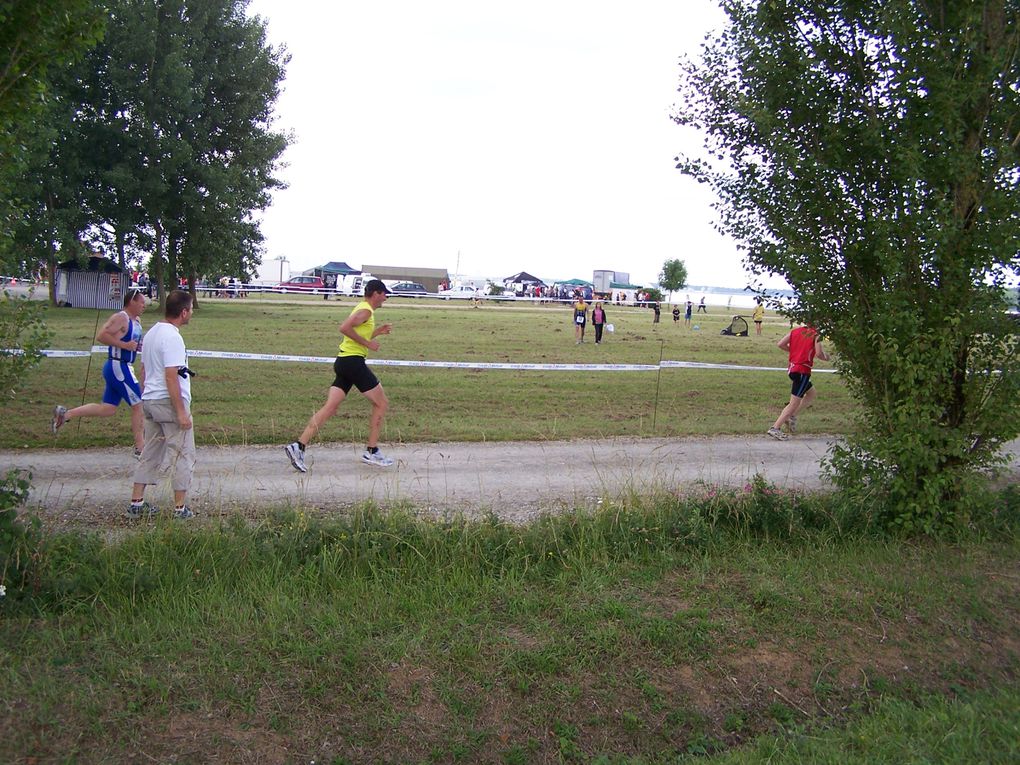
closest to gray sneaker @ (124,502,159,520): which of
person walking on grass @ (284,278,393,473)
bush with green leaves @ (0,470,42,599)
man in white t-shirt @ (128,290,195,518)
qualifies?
man in white t-shirt @ (128,290,195,518)

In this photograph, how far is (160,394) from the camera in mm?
6453

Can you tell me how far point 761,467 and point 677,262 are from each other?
10663 centimetres

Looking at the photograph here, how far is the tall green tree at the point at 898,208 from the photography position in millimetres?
6164

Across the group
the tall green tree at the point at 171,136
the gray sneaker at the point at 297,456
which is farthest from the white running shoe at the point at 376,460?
the tall green tree at the point at 171,136

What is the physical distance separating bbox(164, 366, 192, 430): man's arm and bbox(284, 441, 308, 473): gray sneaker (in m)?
1.87

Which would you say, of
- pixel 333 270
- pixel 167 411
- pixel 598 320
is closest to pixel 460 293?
pixel 333 270

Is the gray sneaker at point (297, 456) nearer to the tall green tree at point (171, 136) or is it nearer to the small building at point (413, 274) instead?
the tall green tree at point (171, 136)

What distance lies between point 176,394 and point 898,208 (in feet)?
19.4

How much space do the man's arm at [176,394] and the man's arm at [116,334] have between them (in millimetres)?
2724

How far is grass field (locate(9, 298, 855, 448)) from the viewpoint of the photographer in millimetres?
10492

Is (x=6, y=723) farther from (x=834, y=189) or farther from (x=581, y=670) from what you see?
(x=834, y=189)

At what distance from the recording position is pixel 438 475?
8.29 meters

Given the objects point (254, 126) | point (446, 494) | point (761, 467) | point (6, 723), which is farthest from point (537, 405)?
point (254, 126)

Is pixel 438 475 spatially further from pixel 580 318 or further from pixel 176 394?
pixel 580 318
